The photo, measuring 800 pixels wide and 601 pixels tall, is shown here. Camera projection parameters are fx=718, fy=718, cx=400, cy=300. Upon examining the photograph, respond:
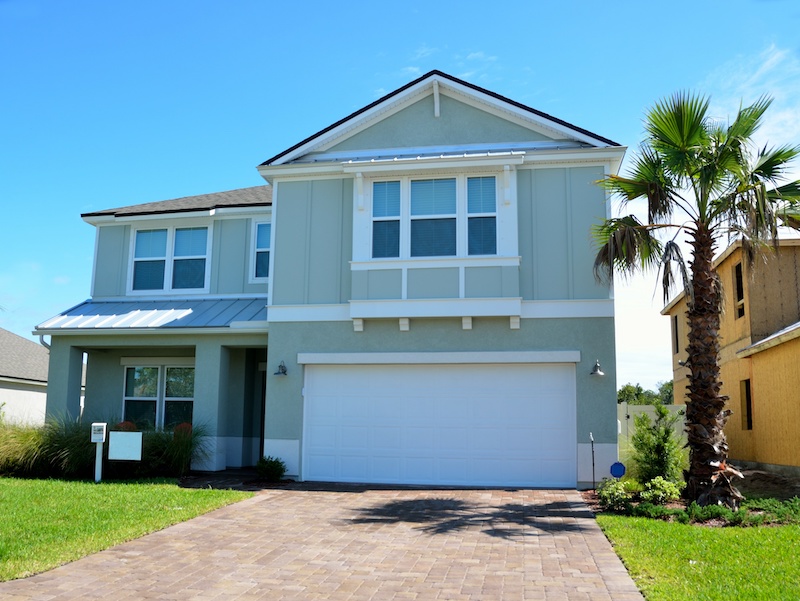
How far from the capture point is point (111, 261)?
18750mm

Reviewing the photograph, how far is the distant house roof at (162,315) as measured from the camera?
1622cm

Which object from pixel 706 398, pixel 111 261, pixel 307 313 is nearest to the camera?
pixel 706 398

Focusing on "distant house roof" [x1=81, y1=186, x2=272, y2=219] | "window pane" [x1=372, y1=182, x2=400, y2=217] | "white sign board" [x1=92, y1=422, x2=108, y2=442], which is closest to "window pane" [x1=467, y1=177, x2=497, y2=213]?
"window pane" [x1=372, y1=182, x2=400, y2=217]

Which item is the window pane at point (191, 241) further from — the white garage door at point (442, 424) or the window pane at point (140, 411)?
the white garage door at point (442, 424)

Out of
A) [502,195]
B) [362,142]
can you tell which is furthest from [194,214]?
[502,195]

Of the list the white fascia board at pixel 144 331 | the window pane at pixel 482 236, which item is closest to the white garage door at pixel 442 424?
the white fascia board at pixel 144 331

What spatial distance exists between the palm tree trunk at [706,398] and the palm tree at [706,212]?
1 centimetres

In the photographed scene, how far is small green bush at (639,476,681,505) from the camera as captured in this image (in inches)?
442

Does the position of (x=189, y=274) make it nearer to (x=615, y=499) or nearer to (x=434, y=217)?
(x=434, y=217)

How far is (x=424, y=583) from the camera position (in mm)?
7121

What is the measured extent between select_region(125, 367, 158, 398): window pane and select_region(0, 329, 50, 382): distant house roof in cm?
941

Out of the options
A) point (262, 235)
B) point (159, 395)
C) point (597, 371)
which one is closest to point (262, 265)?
point (262, 235)

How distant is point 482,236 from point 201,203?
26.9 feet

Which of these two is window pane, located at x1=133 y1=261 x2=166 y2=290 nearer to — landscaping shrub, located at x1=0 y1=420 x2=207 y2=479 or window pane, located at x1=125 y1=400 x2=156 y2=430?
window pane, located at x1=125 y1=400 x2=156 y2=430
